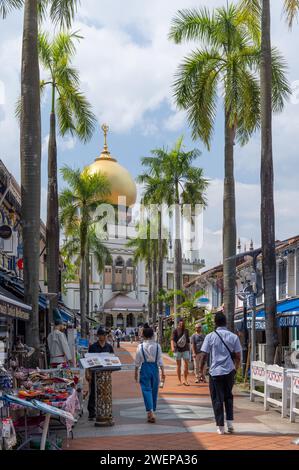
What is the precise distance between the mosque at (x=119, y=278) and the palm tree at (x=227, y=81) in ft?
178

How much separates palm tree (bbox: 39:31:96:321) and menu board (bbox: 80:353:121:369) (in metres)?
12.5

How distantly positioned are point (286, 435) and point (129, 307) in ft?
247

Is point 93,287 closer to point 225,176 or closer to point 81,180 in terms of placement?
point 81,180

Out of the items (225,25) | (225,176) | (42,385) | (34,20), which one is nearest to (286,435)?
(42,385)

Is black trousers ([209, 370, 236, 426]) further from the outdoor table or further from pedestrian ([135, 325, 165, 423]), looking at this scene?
the outdoor table

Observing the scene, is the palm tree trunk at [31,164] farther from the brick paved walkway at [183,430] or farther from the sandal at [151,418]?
the sandal at [151,418]

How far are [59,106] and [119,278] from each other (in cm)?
6135

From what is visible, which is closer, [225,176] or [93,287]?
[225,176]

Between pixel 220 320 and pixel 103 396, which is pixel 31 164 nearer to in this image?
pixel 103 396

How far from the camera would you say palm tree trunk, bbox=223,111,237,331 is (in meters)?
22.1

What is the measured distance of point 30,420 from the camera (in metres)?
10.5

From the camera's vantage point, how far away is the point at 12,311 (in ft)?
38.9

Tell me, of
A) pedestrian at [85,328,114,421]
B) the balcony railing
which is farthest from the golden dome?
pedestrian at [85,328,114,421]
